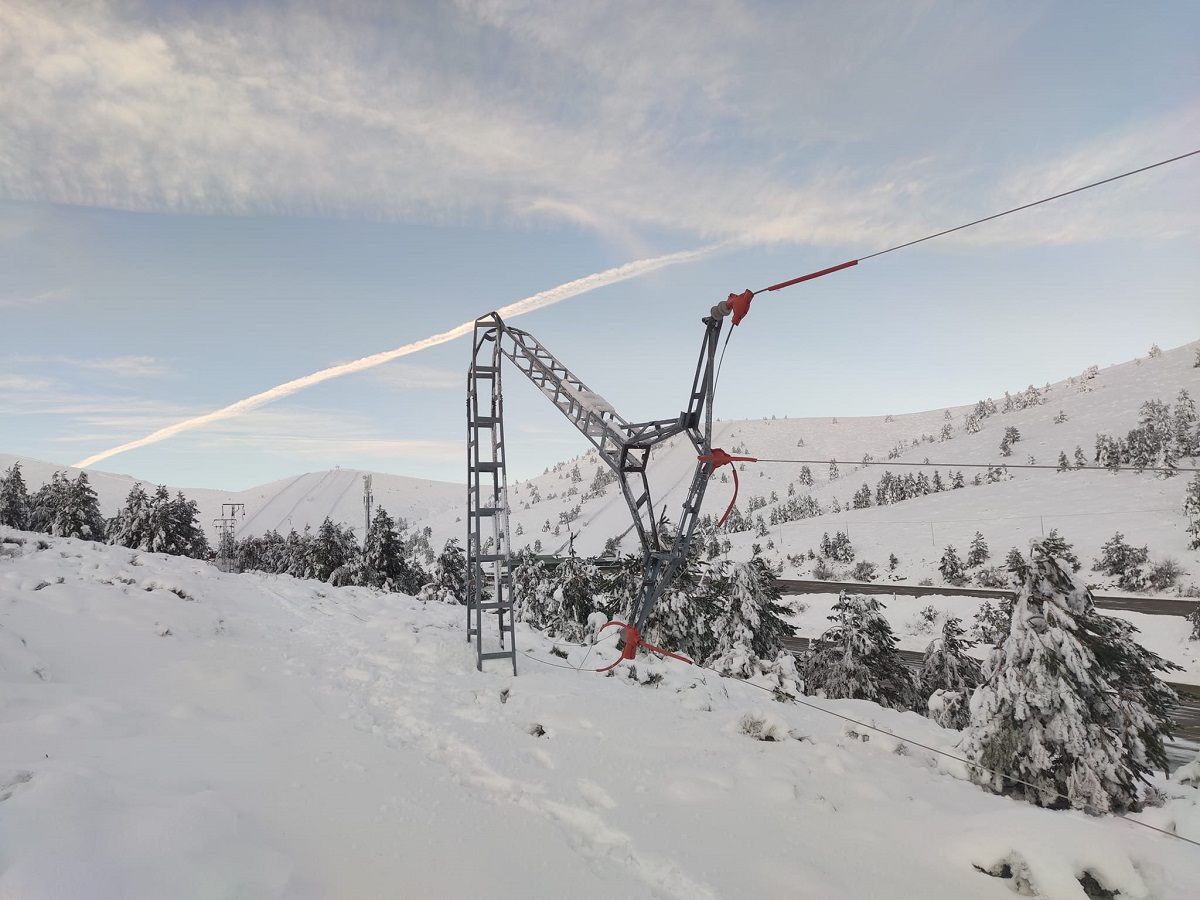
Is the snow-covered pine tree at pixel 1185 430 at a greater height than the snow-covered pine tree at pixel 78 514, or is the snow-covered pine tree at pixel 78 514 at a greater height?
the snow-covered pine tree at pixel 1185 430

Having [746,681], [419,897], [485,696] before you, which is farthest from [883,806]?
[746,681]

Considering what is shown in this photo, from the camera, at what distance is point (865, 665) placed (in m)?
27.9

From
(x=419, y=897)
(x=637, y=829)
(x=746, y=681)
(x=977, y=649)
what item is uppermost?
(x=419, y=897)

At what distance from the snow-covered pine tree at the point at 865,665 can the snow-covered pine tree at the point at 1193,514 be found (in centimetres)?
8501

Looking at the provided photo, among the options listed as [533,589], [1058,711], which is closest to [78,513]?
[533,589]

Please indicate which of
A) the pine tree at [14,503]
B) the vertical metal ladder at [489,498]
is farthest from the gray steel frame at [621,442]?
the pine tree at [14,503]

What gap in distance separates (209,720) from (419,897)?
17.9 feet

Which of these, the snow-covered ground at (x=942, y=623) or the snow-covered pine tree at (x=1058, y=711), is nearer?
the snow-covered pine tree at (x=1058, y=711)

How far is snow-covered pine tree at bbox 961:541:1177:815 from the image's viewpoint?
10891 mm

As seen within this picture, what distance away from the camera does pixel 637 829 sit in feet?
23.8

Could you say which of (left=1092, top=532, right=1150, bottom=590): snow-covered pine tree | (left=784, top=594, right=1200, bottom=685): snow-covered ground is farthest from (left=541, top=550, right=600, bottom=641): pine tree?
(left=1092, top=532, right=1150, bottom=590): snow-covered pine tree

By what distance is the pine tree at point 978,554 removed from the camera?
94.1 meters

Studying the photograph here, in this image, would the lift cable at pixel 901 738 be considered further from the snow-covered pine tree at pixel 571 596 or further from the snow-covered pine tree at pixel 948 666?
the snow-covered pine tree at pixel 571 596

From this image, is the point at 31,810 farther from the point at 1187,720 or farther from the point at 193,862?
the point at 1187,720
